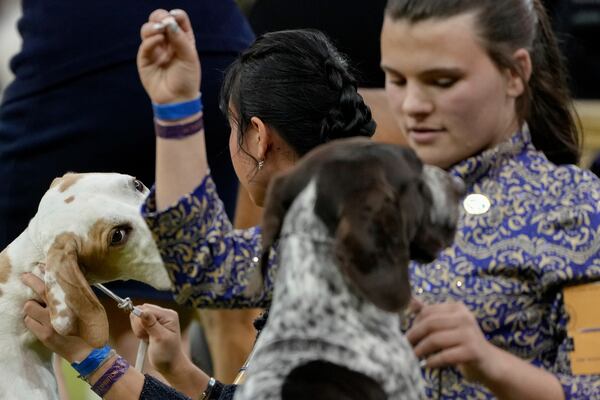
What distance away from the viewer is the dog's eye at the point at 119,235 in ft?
9.93

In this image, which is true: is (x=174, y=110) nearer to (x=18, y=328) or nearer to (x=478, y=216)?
(x=478, y=216)

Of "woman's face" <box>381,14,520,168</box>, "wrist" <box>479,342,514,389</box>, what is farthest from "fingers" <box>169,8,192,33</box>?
"wrist" <box>479,342,514,389</box>

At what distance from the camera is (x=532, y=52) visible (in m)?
2.63

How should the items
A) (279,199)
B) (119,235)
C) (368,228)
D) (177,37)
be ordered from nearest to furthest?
(368,228) → (279,199) → (177,37) → (119,235)

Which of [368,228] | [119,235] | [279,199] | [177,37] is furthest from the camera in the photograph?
[119,235]

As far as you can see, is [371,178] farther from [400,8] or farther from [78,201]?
[78,201]

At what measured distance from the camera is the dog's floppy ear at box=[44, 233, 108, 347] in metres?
2.93

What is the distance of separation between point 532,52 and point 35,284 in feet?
3.76

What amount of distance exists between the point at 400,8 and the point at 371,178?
484 mm

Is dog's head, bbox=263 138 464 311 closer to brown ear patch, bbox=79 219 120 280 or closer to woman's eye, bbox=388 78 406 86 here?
woman's eye, bbox=388 78 406 86

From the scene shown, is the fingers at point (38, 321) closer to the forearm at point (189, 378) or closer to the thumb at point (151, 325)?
the thumb at point (151, 325)

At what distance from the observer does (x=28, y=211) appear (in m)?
4.14

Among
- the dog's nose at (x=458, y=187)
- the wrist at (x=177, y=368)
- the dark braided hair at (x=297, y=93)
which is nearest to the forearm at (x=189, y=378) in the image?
the wrist at (x=177, y=368)

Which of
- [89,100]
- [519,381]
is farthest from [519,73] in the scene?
[89,100]
